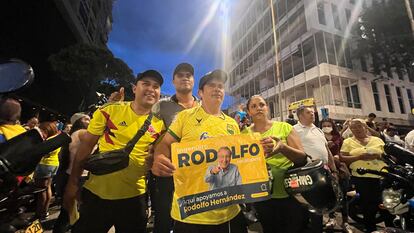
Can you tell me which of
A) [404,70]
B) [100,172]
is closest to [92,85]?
[100,172]

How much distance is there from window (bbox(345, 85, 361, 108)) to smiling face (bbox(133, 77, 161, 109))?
2711cm

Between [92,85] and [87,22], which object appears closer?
[92,85]

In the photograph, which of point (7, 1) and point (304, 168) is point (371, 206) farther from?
point (7, 1)

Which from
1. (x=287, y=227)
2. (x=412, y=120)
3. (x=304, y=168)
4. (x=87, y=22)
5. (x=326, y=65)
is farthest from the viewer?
(x=87, y=22)

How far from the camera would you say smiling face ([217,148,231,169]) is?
72.1 inches

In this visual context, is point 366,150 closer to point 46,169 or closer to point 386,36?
point 46,169

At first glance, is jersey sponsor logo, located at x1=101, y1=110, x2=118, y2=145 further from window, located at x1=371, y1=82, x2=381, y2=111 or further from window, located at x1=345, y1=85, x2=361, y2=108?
window, located at x1=371, y1=82, x2=381, y2=111

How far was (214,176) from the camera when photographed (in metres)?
1.80

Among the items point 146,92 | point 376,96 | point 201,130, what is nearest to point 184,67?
point 146,92

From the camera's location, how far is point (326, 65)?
24656mm

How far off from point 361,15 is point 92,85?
98.6 ft

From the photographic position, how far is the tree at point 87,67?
944 inches

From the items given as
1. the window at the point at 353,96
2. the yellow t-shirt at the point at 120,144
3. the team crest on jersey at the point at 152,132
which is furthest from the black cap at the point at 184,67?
the window at the point at 353,96

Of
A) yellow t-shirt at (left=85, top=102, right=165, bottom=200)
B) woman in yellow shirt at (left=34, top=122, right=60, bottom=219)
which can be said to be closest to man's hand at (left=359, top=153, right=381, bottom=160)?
yellow t-shirt at (left=85, top=102, right=165, bottom=200)
